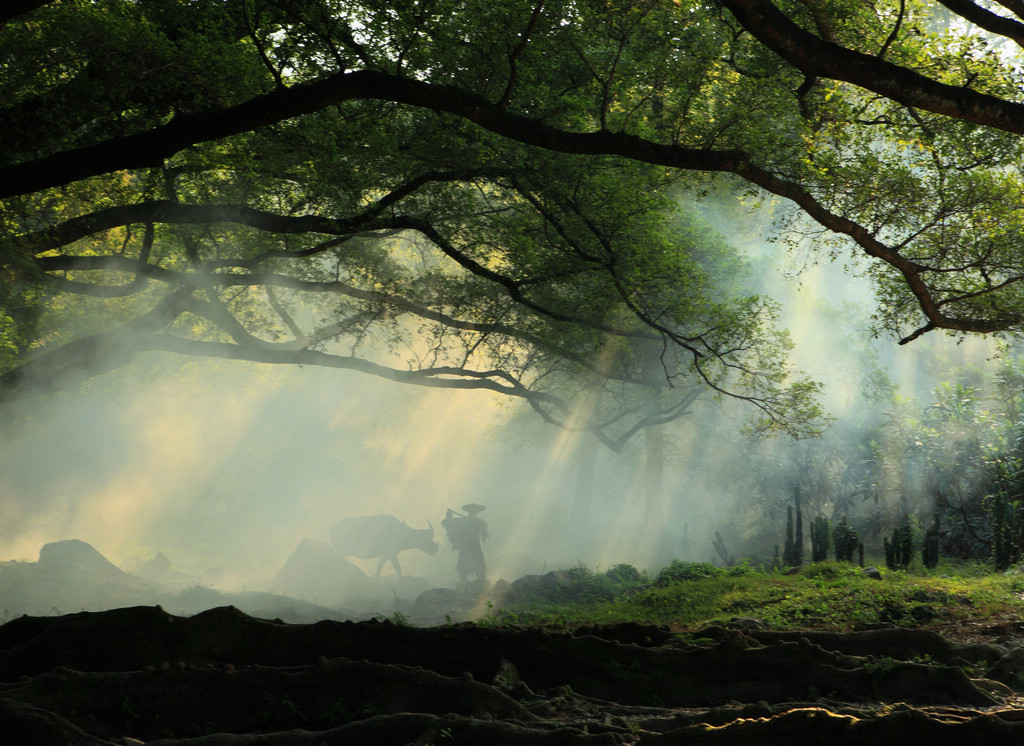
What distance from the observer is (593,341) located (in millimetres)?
13500

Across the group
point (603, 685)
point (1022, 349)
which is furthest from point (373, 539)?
point (1022, 349)

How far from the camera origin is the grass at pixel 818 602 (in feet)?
25.4

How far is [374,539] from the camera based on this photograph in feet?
66.6

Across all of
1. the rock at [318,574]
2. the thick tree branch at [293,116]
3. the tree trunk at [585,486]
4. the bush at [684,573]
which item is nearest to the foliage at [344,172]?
the thick tree branch at [293,116]

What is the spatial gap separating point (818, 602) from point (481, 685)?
546cm

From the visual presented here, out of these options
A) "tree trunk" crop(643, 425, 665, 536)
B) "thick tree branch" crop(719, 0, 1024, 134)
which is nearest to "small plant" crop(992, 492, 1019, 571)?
"thick tree branch" crop(719, 0, 1024, 134)

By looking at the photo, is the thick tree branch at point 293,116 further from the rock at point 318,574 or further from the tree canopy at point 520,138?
the rock at point 318,574

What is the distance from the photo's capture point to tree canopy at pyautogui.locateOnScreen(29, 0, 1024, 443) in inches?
270

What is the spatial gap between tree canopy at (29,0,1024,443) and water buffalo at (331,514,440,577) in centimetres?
856

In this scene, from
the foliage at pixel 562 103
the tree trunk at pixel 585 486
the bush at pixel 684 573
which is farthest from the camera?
the tree trunk at pixel 585 486

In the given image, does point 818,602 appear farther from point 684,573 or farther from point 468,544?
point 468,544

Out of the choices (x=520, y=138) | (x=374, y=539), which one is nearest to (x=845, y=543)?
(x=520, y=138)

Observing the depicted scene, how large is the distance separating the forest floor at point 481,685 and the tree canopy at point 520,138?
392 cm

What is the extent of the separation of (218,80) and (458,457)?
2948 centimetres
